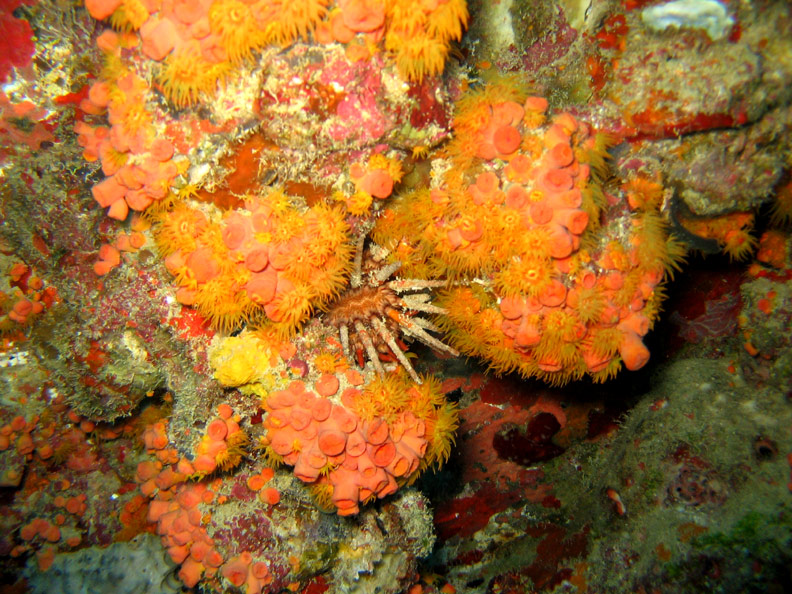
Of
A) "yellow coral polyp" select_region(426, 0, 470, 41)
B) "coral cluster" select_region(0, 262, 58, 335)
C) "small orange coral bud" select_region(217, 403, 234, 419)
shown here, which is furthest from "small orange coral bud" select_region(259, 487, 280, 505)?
"yellow coral polyp" select_region(426, 0, 470, 41)

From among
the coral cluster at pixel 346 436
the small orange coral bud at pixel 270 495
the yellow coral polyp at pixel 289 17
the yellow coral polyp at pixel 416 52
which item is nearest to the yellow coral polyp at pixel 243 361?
the coral cluster at pixel 346 436

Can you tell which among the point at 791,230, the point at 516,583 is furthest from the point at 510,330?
the point at 516,583

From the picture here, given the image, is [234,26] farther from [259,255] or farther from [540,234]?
[540,234]

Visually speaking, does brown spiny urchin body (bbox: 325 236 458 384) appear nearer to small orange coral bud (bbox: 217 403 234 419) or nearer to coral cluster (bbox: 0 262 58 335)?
small orange coral bud (bbox: 217 403 234 419)

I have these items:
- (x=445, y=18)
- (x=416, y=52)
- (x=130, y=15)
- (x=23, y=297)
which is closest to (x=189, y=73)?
(x=130, y=15)

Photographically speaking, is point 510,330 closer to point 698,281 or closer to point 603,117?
point 603,117
